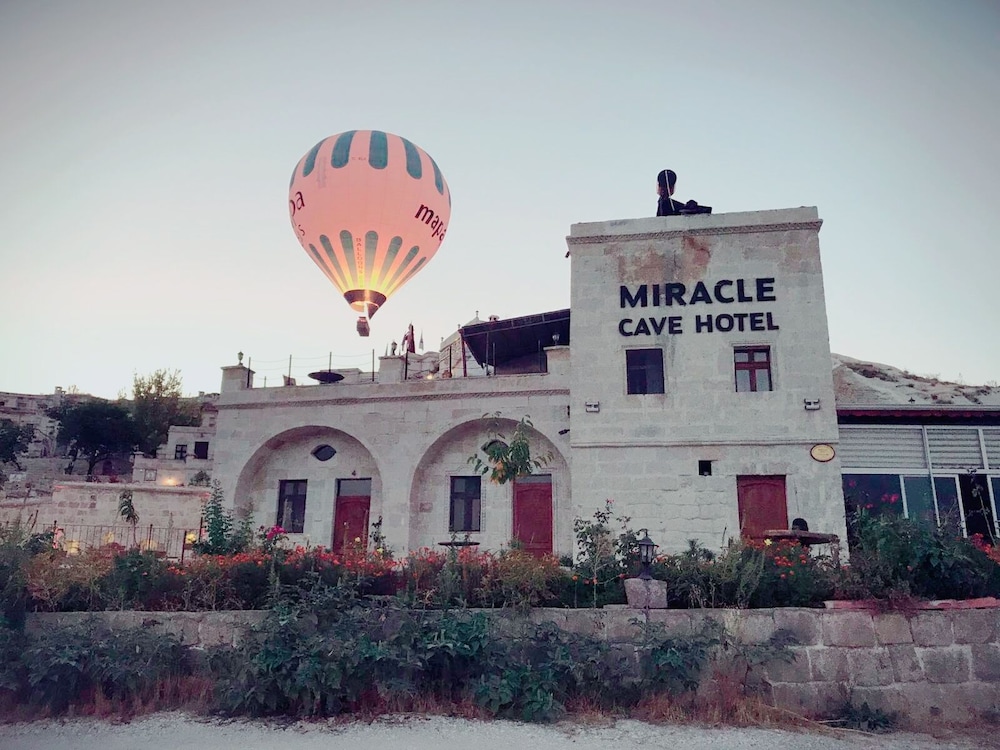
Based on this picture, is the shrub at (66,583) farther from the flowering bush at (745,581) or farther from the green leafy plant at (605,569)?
the flowering bush at (745,581)

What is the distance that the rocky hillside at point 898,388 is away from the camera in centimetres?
3256

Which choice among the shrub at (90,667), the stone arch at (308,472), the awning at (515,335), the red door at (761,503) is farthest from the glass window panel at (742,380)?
the shrub at (90,667)

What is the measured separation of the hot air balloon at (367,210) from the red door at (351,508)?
14.1 feet

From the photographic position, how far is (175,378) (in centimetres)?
4928

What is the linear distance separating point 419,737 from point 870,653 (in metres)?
5.17

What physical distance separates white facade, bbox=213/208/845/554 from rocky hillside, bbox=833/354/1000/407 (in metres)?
16.8

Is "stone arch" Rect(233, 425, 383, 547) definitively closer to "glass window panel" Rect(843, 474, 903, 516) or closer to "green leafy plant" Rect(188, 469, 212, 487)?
"glass window panel" Rect(843, 474, 903, 516)

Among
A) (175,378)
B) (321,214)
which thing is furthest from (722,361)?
(175,378)

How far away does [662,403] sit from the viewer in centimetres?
1547

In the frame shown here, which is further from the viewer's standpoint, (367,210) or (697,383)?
(367,210)

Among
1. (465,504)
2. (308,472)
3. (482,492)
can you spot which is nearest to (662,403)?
(482,492)

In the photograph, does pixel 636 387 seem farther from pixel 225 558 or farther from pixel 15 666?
pixel 15 666

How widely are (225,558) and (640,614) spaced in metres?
5.64

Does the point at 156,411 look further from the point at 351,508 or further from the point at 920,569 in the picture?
the point at 920,569
